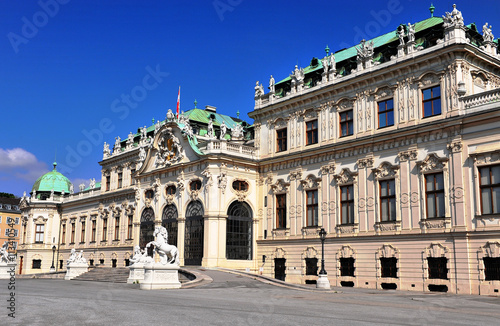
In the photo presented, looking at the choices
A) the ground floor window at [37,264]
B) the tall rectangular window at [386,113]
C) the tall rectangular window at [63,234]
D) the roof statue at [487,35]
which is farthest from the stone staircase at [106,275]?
the roof statue at [487,35]

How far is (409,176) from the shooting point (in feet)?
108

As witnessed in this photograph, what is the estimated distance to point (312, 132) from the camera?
4031cm

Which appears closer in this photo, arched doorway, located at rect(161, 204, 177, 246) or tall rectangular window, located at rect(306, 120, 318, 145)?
tall rectangular window, located at rect(306, 120, 318, 145)

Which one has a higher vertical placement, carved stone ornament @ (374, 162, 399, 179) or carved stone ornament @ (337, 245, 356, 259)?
carved stone ornament @ (374, 162, 399, 179)

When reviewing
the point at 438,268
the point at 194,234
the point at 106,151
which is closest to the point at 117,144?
the point at 106,151

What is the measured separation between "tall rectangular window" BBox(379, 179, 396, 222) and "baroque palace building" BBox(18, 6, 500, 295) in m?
0.08

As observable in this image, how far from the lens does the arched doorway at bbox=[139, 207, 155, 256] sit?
161 feet

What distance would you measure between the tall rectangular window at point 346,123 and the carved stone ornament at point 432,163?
6.48 m

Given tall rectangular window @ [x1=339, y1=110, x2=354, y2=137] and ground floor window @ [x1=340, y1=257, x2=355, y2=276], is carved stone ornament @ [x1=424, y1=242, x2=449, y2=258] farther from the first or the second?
tall rectangular window @ [x1=339, y1=110, x2=354, y2=137]

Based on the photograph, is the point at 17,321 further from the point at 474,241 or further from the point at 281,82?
the point at 281,82

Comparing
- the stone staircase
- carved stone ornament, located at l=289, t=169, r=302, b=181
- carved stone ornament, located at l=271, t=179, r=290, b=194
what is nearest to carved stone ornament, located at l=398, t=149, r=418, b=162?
carved stone ornament, located at l=289, t=169, r=302, b=181

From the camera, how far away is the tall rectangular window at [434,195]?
31.3m

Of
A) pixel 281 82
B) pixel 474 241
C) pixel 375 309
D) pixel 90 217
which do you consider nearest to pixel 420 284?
pixel 474 241

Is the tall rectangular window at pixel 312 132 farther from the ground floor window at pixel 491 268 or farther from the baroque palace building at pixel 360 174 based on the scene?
the ground floor window at pixel 491 268
